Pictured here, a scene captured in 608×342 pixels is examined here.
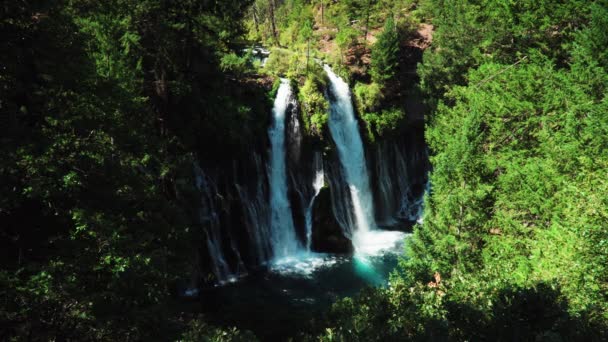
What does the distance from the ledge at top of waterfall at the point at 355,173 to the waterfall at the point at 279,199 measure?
14.8ft

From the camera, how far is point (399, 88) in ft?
107

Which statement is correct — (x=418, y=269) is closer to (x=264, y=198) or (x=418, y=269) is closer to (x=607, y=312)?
(x=607, y=312)

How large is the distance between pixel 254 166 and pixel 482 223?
1373 cm

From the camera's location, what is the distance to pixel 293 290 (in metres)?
20.1

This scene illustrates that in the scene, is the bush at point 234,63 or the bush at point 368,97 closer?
the bush at point 234,63

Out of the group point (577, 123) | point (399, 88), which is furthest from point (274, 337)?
point (399, 88)

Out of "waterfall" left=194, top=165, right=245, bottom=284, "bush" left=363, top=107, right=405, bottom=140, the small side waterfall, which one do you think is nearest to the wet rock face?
the small side waterfall

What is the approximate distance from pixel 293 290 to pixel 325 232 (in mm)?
5714

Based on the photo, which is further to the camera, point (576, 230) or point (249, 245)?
point (249, 245)

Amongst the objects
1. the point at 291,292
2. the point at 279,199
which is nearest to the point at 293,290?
the point at 291,292

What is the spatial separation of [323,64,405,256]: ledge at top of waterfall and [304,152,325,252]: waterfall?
7.93 feet

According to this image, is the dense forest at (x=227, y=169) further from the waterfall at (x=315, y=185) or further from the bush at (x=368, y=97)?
the waterfall at (x=315, y=185)

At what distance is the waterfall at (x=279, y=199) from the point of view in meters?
23.7

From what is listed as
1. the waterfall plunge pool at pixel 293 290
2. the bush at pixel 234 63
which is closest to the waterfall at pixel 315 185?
the waterfall plunge pool at pixel 293 290
